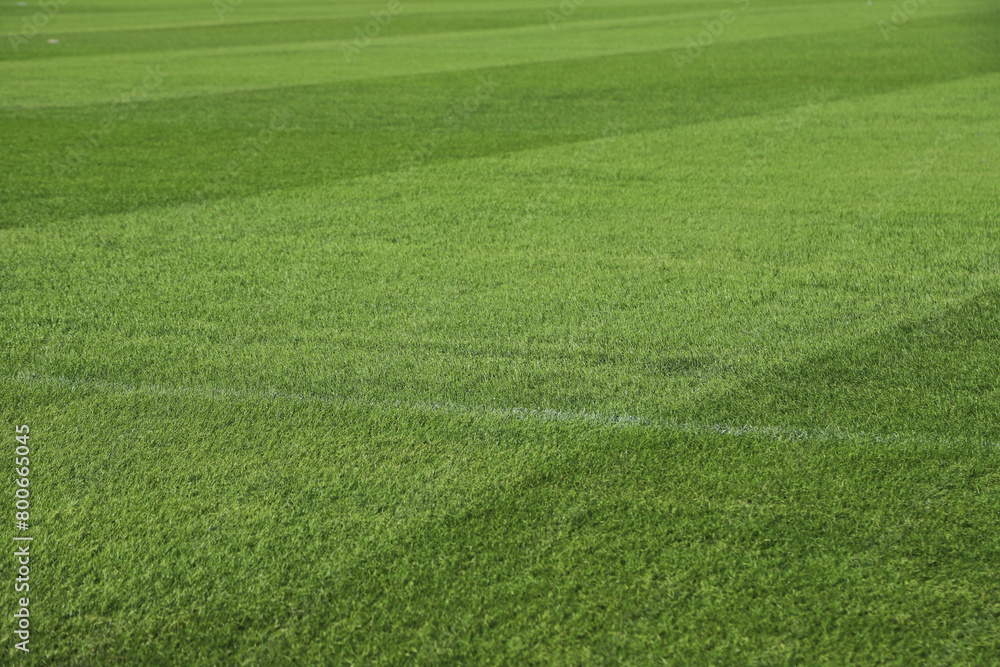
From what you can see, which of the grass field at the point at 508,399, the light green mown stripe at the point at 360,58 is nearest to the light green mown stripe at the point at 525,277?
the grass field at the point at 508,399

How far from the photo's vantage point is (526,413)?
379 cm

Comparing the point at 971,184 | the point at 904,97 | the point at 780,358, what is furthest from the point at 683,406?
the point at 904,97

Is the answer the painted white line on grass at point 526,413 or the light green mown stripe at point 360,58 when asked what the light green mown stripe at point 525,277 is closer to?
the painted white line on grass at point 526,413

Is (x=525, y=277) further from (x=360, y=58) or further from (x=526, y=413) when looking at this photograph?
(x=360, y=58)

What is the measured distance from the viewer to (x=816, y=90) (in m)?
12.9

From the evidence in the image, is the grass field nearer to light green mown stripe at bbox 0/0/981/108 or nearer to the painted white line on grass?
the painted white line on grass

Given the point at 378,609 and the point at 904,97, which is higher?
the point at 378,609

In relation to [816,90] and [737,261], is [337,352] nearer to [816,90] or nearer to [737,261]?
[737,261]

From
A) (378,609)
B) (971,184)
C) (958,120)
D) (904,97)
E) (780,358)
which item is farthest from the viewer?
(904,97)

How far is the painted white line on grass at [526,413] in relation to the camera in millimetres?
3529

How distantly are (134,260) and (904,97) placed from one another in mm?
9190

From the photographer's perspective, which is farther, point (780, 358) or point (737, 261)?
point (737, 261)

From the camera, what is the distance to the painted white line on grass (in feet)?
11.6

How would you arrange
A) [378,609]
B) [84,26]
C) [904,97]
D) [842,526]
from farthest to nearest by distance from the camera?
[84,26], [904,97], [842,526], [378,609]
